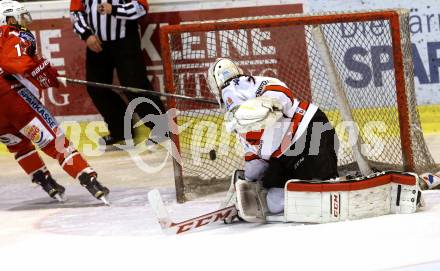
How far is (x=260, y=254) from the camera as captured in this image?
4.82 metres

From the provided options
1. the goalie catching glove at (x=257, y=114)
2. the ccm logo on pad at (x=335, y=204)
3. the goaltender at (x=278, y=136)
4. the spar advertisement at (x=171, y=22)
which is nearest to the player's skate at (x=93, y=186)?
the goaltender at (x=278, y=136)

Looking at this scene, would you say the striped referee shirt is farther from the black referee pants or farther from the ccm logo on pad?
the ccm logo on pad

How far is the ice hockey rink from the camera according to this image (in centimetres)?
464

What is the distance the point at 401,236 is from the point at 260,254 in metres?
0.56

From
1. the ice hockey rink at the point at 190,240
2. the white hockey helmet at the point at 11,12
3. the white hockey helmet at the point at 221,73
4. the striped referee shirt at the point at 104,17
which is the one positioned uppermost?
the white hockey helmet at the point at 11,12

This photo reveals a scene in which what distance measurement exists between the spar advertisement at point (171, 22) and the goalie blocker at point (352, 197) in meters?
2.73

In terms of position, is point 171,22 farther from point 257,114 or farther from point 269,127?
point 257,114

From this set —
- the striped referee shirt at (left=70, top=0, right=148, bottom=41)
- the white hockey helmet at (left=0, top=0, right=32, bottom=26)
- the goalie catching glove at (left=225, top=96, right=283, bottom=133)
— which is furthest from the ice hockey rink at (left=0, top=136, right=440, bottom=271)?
the striped referee shirt at (left=70, top=0, right=148, bottom=41)

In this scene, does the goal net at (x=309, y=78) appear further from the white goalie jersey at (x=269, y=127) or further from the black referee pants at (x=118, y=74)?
the black referee pants at (x=118, y=74)

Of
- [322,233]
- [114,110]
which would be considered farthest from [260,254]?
[114,110]

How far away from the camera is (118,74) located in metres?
7.99

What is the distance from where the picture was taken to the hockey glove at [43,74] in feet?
20.3

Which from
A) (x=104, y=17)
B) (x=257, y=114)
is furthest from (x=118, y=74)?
(x=257, y=114)

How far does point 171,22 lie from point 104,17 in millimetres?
461
